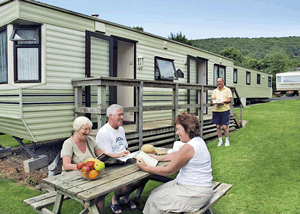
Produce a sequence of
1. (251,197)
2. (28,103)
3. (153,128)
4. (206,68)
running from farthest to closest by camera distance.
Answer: (206,68)
(153,128)
(28,103)
(251,197)

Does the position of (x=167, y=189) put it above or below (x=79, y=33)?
below

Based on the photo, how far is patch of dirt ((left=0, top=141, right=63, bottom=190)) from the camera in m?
4.79

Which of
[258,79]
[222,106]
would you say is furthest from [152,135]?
[258,79]

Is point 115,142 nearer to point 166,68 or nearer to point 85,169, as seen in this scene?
point 85,169

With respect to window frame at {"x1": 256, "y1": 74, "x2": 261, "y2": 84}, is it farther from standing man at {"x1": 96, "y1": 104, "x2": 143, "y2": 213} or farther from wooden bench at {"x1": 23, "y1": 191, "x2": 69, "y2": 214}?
wooden bench at {"x1": 23, "y1": 191, "x2": 69, "y2": 214}

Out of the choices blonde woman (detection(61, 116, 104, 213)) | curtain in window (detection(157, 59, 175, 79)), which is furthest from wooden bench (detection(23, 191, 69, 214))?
curtain in window (detection(157, 59, 175, 79))

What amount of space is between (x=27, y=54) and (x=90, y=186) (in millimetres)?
3799

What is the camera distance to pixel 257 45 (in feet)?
276

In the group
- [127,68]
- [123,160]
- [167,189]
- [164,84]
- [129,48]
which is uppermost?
[129,48]

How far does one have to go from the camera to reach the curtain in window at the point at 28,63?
4.88 m

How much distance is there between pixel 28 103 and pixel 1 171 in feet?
6.47

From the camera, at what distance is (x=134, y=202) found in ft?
11.4

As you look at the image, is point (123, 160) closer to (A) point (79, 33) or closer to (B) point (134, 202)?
(B) point (134, 202)

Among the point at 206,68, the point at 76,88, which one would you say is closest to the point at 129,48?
the point at 76,88
